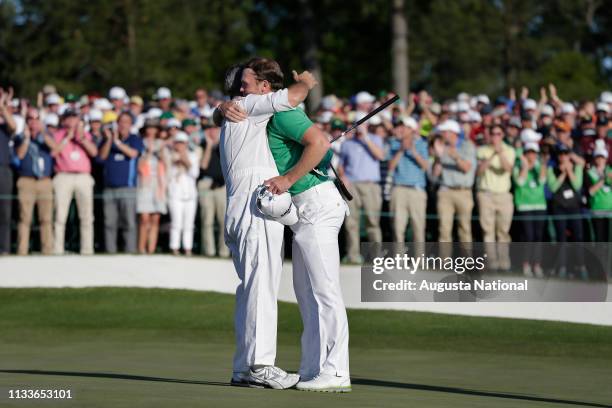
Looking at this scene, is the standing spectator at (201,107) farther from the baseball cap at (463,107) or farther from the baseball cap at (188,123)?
the baseball cap at (463,107)

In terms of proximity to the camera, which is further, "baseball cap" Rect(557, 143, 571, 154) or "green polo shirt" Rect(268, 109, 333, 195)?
"baseball cap" Rect(557, 143, 571, 154)

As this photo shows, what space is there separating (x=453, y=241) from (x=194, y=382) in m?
10.4

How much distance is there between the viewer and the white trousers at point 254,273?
9.65 m

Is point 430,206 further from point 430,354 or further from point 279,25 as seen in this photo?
point 279,25

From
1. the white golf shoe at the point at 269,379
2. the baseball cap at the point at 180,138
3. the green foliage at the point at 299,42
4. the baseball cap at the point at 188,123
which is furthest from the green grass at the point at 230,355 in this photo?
the green foliage at the point at 299,42

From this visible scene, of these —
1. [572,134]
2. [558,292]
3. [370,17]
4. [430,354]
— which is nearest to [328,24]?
[370,17]

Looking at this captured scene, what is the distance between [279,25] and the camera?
5722 centimetres

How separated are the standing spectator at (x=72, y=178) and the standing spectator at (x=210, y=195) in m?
1.54

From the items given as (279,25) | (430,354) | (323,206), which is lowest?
(430,354)

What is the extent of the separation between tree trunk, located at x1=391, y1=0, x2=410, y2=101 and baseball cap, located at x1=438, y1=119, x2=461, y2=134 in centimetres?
1769

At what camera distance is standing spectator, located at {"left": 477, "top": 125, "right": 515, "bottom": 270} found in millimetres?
19797

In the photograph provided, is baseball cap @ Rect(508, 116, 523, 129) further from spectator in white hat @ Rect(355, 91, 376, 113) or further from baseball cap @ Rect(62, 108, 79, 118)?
baseball cap @ Rect(62, 108, 79, 118)

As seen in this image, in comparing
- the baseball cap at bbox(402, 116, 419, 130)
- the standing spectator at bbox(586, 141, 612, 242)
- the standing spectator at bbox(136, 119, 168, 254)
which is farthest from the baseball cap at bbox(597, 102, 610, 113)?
the standing spectator at bbox(136, 119, 168, 254)

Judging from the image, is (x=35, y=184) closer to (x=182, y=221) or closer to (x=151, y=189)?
(x=151, y=189)
